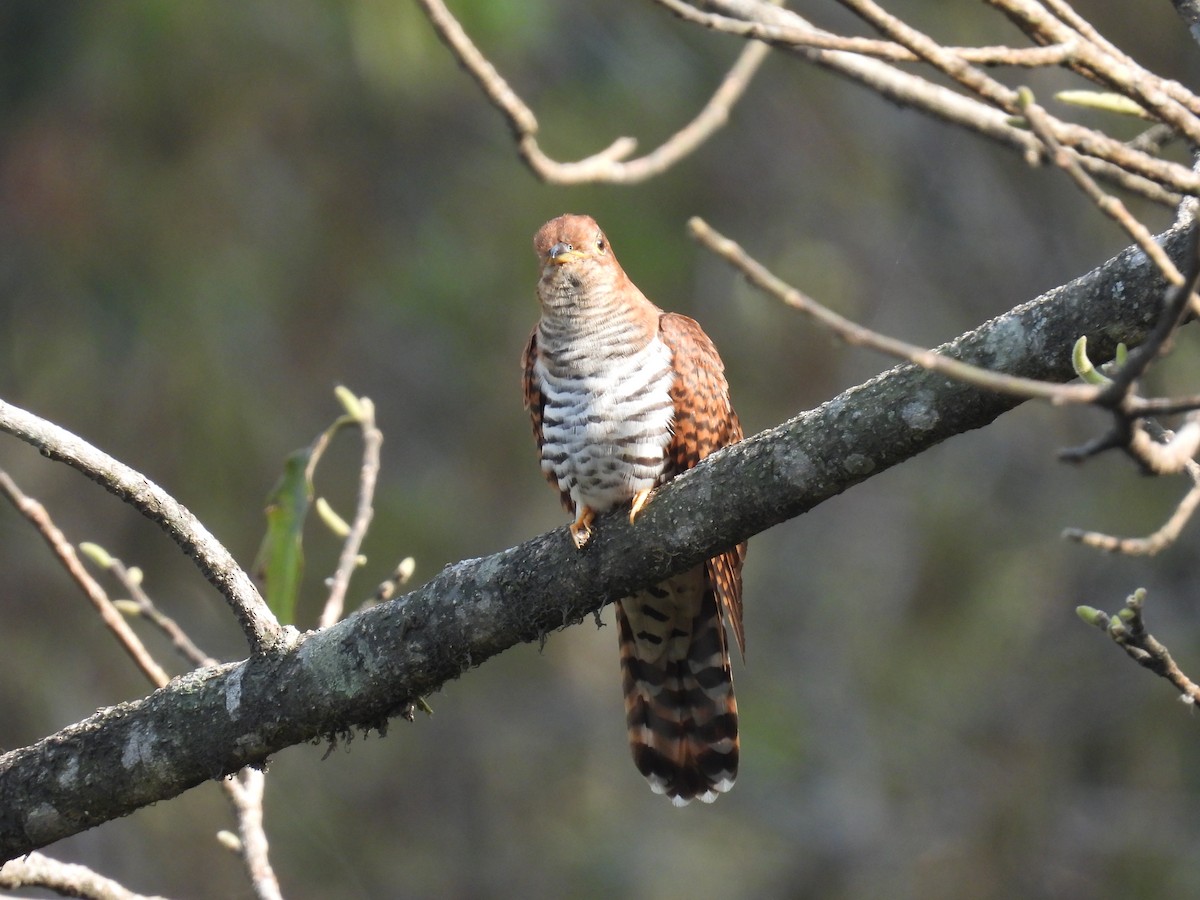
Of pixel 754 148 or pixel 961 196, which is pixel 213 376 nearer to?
pixel 754 148

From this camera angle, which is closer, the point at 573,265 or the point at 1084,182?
the point at 1084,182

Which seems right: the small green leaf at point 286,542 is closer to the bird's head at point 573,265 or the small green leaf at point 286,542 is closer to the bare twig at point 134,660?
the bare twig at point 134,660

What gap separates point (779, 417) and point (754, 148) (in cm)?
175

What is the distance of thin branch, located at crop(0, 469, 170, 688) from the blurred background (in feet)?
14.4

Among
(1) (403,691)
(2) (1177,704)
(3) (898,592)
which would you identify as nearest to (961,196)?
(3) (898,592)

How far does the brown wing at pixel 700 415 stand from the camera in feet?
10.4

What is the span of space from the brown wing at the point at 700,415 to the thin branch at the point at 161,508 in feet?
3.28

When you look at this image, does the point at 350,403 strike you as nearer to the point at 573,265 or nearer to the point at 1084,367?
the point at 573,265

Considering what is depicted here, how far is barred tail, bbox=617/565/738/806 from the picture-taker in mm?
3539

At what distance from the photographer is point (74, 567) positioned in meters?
2.71

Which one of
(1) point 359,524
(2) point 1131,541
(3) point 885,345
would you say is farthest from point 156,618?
(2) point 1131,541

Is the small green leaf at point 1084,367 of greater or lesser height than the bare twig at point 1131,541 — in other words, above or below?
below

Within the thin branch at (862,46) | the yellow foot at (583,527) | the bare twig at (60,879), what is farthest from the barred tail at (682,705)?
the thin branch at (862,46)

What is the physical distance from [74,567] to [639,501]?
1092mm
